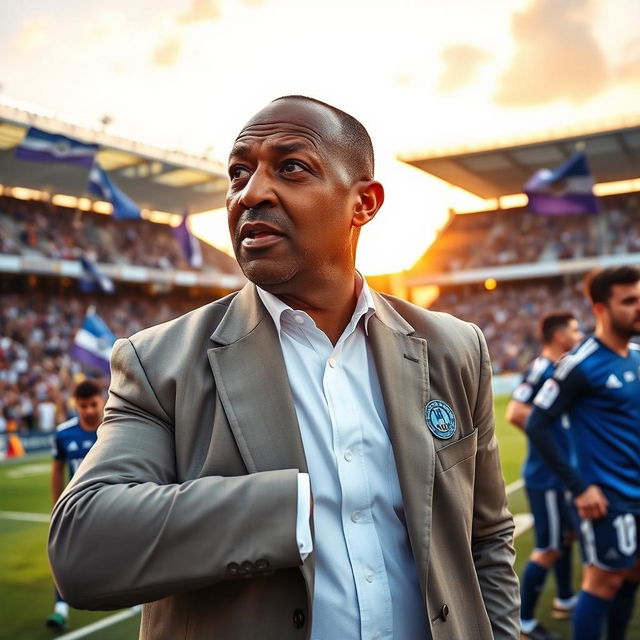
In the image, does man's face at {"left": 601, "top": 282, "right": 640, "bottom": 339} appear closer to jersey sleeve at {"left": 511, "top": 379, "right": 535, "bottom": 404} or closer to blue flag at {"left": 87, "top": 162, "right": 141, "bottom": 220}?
jersey sleeve at {"left": 511, "top": 379, "right": 535, "bottom": 404}

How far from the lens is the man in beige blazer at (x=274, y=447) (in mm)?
1334

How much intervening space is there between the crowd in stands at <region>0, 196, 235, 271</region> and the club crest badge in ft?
99.9

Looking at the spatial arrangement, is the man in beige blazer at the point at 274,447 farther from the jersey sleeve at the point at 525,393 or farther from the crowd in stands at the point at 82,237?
the crowd in stands at the point at 82,237

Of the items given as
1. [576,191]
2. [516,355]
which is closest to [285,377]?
[576,191]

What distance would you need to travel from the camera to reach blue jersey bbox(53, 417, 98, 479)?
18.5ft

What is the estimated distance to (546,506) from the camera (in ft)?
19.0

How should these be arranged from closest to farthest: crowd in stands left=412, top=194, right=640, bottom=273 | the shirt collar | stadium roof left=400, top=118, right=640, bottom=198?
the shirt collar → stadium roof left=400, top=118, right=640, bottom=198 → crowd in stands left=412, top=194, right=640, bottom=273

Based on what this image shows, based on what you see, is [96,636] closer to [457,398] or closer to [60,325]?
[457,398]

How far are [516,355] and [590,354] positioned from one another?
32336 mm

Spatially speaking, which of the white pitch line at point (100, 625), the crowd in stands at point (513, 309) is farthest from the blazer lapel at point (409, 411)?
the crowd in stands at point (513, 309)

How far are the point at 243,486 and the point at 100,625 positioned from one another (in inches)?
209

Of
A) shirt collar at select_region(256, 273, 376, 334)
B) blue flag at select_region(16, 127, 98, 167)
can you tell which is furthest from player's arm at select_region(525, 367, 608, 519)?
blue flag at select_region(16, 127, 98, 167)

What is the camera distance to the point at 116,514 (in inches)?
52.7

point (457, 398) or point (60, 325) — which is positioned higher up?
point (60, 325)
